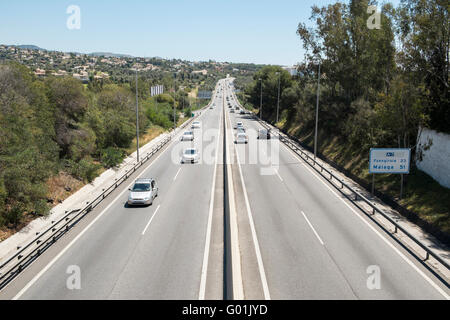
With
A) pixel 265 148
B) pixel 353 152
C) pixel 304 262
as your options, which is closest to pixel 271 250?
pixel 304 262

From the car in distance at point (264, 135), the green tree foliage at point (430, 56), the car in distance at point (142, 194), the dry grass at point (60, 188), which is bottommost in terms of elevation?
the dry grass at point (60, 188)

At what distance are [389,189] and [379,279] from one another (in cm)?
1452

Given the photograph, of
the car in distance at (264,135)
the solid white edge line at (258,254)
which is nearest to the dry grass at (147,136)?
the car in distance at (264,135)

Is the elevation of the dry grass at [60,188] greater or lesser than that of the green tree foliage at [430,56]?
lesser

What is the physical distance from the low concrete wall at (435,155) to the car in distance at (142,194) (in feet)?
60.9

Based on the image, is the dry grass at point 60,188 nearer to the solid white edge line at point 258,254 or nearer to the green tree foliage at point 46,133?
the green tree foliage at point 46,133

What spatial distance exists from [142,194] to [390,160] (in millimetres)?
16245

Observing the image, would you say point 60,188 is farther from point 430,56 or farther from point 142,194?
point 430,56

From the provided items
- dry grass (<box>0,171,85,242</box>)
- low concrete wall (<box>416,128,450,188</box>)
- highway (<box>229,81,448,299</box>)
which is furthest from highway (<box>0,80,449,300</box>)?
low concrete wall (<box>416,128,450,188</box>)

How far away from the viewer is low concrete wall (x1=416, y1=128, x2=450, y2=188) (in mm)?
23734

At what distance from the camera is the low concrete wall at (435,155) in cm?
2373

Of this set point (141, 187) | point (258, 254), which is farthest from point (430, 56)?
point (141, 187)

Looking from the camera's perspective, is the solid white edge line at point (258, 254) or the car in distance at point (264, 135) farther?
the car in distance at point (264, 135)

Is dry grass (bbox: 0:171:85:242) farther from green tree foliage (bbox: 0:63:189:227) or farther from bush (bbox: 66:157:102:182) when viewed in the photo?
bush (bbox: 66:157:102:182)
